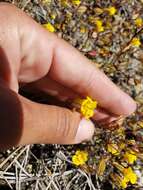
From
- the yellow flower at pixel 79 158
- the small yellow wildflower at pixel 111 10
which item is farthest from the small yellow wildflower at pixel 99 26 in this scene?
the yellow flower at pixel 79 158

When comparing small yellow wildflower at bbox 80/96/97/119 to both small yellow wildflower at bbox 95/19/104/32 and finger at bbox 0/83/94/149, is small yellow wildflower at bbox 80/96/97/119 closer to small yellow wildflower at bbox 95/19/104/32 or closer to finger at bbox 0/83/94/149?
finger at bbox 0/83/94/149

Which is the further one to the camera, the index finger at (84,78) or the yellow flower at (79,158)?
the yellow flower at (79,158)

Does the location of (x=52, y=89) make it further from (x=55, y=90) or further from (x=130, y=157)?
(x=130, y=157)

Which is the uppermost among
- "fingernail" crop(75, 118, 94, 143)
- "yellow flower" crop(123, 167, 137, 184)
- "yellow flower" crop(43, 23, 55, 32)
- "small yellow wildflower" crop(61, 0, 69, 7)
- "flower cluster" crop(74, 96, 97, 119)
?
"small yellow wildflower" crop(61, 0, 69, 7)

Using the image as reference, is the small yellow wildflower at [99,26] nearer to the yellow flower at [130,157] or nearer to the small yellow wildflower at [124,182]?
the yellow flower at [130,157]

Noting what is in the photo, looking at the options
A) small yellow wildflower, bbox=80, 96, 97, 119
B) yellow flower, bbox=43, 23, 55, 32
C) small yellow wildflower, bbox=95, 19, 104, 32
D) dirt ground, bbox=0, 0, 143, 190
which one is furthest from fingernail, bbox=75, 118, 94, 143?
small yellow wildflower, bbox=95, 19, 104, 32

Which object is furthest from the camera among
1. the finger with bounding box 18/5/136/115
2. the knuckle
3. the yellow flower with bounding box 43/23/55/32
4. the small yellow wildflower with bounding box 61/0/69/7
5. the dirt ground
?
the small yellow wildflower with bounding box 61/0/69/7

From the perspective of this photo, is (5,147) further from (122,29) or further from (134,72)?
(122,29)
